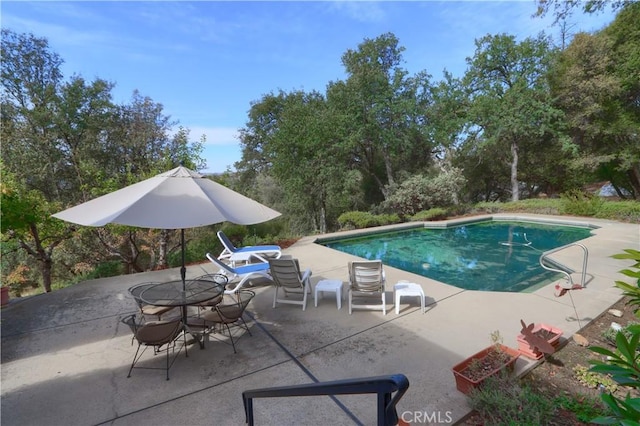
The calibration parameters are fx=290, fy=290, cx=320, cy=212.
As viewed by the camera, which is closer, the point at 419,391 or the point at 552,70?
the point at 419,391

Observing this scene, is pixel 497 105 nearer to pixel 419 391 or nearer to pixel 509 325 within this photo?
pixel 509 325

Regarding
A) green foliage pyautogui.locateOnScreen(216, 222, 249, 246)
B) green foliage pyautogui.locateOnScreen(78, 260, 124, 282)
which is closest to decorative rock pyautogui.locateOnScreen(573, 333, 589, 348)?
green foliage pyautogui.locateOnScreen(216, 222, 249, 246)

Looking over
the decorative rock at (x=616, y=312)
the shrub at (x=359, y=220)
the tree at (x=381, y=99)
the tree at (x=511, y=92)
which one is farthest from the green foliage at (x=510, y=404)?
the tree at (x=511, y=92)

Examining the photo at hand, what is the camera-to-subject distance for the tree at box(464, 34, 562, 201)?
1616cm

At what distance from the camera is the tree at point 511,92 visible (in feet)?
53.0

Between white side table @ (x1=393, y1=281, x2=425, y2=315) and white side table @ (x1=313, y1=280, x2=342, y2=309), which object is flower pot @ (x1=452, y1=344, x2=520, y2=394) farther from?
white side table @ (x1=313, y1=280, x2=342, y2=309)

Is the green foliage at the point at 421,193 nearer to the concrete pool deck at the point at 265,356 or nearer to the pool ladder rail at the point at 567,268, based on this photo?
the pool ladder rail at the point at 567,268

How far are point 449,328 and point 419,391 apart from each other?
142 centimetres

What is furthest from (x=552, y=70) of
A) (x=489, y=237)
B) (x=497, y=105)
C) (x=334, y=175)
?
(x=334, y=175)

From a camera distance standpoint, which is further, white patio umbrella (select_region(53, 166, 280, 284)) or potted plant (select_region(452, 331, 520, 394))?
white patio umbrella (select_region(53, 166, 280, 284))

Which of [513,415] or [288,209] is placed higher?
[288,209]

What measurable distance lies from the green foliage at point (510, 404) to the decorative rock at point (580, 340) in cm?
134

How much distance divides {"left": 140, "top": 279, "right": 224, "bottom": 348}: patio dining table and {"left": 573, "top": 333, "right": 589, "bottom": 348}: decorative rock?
4.41m

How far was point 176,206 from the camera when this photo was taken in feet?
9.94
